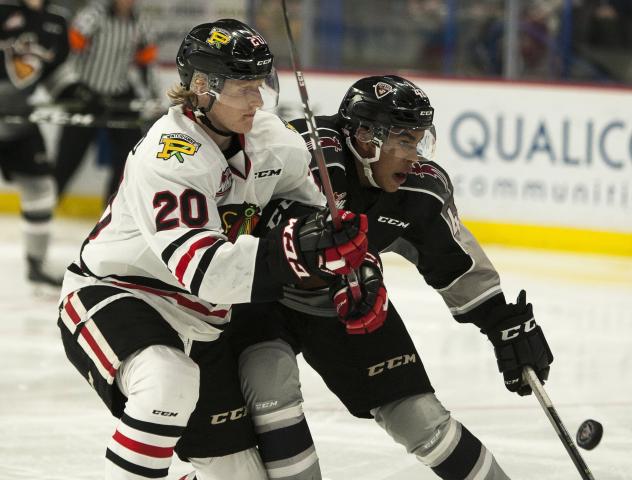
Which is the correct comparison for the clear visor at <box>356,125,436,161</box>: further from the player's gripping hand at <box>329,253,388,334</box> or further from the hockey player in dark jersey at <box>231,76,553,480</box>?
the player's gripping hand at <box>329,253,388,334</box>

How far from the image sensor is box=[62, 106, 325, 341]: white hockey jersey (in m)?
2.32

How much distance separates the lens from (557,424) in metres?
2.80

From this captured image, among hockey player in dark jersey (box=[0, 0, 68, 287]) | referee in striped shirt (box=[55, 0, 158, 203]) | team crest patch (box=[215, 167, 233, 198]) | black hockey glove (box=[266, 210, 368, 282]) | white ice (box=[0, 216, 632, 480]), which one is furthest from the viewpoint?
referee in striped shirt (box=[55, 0, 158, 203])

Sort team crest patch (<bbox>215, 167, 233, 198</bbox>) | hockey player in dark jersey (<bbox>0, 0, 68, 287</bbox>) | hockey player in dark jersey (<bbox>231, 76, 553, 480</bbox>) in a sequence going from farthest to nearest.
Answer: hockey player in dark jersey (<bbox>0, 0, 68, 287</bbox>) → hockey player in dark jersey (<bbox>231, 76, 553, 480</bbox>) → team crest patch (<bbox>215, 167, 233, 198</bbox>)

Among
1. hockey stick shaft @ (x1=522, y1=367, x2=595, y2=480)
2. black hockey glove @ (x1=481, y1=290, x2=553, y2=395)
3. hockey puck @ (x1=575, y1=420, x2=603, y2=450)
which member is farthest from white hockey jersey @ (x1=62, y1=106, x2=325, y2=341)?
hockey puck @ (x1=575, y1=420, x2=603, y2=450)

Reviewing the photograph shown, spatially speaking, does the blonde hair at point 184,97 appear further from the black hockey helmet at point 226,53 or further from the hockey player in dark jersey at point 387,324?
the hockey player in dark jersey at point 387,324

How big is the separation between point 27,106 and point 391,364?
3816 mm

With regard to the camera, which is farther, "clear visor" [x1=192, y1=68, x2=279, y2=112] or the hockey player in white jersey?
"clear visor" [x1=192, y1=68, x2=279, y2=112]

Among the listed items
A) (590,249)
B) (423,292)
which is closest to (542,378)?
(423,292)

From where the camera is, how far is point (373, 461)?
11.4 ft

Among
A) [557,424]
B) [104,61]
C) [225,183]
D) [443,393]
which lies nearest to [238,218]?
[225,183]

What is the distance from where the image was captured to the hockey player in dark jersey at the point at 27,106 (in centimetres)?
574

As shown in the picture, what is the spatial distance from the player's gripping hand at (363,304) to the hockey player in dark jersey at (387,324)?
0.23 m

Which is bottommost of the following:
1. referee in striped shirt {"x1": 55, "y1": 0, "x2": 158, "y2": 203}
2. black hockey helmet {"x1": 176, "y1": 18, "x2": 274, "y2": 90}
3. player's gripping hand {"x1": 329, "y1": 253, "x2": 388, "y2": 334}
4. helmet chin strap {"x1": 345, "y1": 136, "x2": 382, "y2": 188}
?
referee in striped shirt {"x1": 55, "y1": 0, "x2": 158, "y2": 203}
